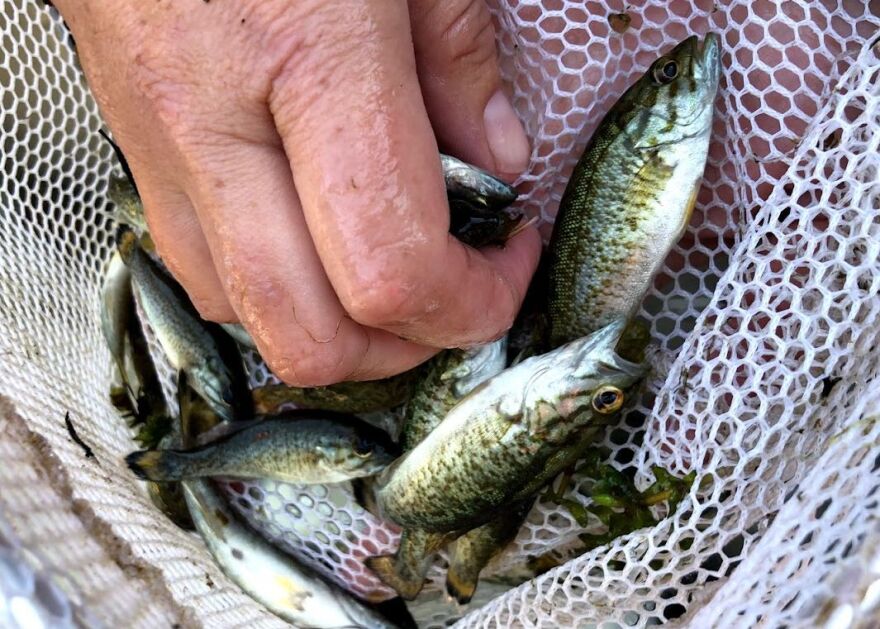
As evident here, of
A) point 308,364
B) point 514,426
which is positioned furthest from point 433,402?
point 308,364

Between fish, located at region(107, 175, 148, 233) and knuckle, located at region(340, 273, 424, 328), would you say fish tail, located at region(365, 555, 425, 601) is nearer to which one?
knuckle, located at region(340, 273, 424, 328)

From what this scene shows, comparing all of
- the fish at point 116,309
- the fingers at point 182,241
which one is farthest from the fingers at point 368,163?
the fish at point 116,309

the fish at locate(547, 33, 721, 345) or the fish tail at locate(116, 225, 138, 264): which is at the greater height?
the fish at locate(547, 33, 721, 345)

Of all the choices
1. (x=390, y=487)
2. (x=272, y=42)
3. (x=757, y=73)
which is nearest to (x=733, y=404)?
(x=757, y=73)

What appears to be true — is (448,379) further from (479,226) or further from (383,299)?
(383,299)

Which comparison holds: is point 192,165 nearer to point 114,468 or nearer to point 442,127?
point 442,127

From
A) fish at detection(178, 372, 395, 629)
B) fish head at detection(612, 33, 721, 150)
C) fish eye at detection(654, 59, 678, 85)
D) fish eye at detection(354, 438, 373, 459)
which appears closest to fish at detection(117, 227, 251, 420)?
fish at detection(178, 372, 395, 629)
